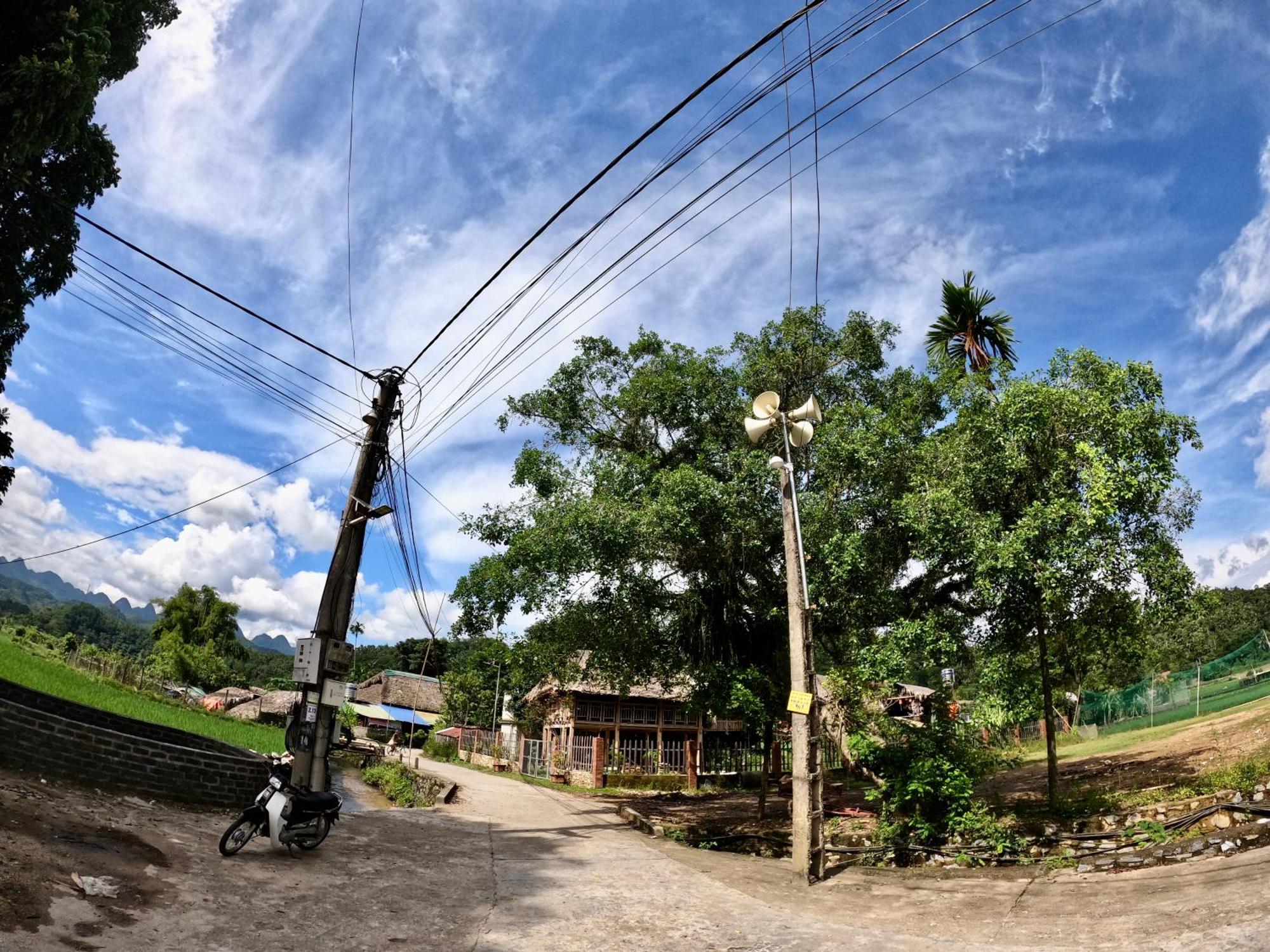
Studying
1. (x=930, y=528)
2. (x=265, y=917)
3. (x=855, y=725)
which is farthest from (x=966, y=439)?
(x=265, y=917)

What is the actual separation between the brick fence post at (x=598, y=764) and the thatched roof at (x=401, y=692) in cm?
2630

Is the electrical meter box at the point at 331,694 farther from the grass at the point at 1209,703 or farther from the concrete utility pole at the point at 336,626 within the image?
the grass at the point at 1209,703

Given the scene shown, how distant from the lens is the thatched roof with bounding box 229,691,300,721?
38.7m

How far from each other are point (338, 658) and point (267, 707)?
112 feet

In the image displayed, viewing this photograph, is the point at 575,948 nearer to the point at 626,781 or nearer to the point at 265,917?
the point at 265,917

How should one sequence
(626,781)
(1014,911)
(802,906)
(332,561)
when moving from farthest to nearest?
(626,781) → (332,561) → (802,906) → (1014,911)

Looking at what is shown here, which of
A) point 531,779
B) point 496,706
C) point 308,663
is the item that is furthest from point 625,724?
point 308,663

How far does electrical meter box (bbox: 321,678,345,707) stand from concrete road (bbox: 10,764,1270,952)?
5.63 ft

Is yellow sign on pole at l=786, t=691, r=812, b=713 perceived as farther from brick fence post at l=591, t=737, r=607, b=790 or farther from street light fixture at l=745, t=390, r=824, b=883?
brick fence post at l=591, t=737, r=607, b=790

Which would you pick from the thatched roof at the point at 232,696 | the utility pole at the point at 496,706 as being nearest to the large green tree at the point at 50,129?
the utility pole at the point at 496,706

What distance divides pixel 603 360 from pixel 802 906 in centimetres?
1171

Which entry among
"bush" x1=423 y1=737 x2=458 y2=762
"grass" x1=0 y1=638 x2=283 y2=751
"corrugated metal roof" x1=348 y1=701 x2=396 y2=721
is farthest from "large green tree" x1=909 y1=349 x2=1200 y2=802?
"corrugated metal roof" x1=348 y1=701 x2=396 y2=721

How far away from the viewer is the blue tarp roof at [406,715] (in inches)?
1679

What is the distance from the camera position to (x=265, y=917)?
5.46 metres
